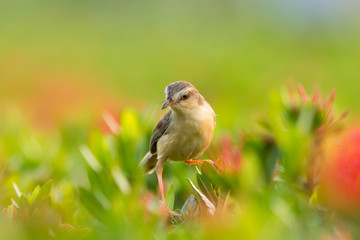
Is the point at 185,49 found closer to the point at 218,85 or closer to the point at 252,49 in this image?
the point at 252,49

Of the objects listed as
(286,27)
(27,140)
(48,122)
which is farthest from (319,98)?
(286,27)

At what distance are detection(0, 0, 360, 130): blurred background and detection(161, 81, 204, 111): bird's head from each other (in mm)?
3642

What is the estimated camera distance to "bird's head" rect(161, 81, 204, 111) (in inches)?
114

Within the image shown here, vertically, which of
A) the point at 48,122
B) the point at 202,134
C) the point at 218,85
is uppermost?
the point at 202,134

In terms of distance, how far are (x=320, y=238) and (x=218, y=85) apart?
25.9 ft

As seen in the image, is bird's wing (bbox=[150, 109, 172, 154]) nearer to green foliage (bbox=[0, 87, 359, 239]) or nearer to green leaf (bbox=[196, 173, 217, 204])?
green foliage (bbox=[0, 87, 359, 239])

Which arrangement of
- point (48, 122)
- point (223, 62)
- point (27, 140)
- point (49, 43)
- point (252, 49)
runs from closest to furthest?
1. point (27, 140)
2. point (48, 122)
3. point (223, 62)
4. point (252, 49)
5. point (49, 43)

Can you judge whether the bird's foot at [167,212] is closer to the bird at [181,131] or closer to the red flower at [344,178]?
the red flower at [344,178]

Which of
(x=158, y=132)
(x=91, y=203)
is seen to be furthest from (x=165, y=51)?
(x=91, y=203)

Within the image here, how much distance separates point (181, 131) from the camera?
9.85ft

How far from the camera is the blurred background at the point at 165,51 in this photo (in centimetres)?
877

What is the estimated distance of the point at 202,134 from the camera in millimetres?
2867

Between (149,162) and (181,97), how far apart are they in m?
0.40

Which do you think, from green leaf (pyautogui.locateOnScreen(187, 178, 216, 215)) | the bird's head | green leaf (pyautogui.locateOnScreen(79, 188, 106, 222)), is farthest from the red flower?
the bird's head
